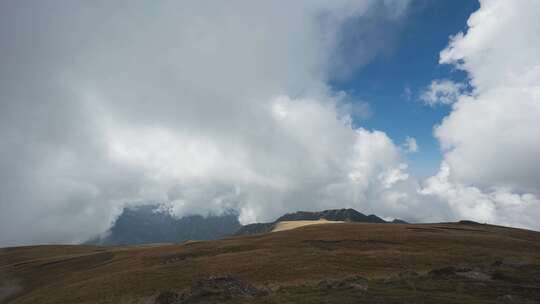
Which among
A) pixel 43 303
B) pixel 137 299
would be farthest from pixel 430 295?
pixel 43 303

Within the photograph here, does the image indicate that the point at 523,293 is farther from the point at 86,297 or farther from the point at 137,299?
the point at 86,297

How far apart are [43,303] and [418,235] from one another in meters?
65.4

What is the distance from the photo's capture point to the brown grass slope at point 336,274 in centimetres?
3047

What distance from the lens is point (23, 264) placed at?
3273 inches

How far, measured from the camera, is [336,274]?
40781mm

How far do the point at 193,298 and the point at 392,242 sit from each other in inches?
1739

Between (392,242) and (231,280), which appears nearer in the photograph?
(231,280)

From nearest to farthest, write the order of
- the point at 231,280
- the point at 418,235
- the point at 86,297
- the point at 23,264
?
the point at 231,280 → the point at 86,297 → the point at 418,235 → the point at 23,264

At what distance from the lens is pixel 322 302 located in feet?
92.7

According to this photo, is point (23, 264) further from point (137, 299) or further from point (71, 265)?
point (137, 299)

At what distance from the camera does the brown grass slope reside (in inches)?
1200

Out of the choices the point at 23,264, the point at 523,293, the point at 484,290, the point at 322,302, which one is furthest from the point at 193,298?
the point at 23,264

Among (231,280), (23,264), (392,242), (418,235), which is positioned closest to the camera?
(231,280)

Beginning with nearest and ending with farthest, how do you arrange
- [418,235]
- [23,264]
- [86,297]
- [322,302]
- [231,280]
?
[322,302] < [231,280] < [86,297] < [418,235] < [23,264]
